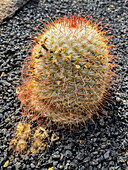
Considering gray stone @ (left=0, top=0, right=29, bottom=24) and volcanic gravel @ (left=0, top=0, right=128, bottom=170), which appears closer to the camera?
volcanic gravel @ (left=0, top=0, right=128, bottom=170)

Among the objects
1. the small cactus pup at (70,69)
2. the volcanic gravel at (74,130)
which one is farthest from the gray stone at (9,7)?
the small cactus pup at (70,69)

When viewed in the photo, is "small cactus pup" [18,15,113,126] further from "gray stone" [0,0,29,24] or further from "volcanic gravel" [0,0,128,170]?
"gray stone" [0,0,29,24]

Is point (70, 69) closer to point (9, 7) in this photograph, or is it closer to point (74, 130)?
point (74, 130)

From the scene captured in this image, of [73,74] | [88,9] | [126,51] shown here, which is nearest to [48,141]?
[73,74]

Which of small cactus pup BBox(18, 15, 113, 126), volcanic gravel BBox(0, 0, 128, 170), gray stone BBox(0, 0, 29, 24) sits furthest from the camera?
gray stone BBox(0, 0, 29, 24)

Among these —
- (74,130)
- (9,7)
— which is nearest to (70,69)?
(74,130)

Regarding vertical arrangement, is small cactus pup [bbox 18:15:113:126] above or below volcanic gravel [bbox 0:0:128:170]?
above

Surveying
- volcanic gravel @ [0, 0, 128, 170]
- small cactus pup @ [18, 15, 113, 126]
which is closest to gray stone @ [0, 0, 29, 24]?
volcanic gravel @ [0, 0, 128, 170]

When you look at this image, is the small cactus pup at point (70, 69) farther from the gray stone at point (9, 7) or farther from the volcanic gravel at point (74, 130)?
the gray stone at point (9, 7)
